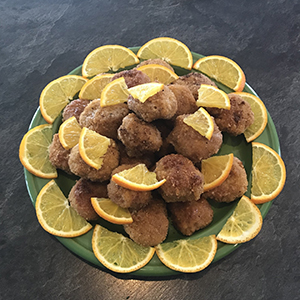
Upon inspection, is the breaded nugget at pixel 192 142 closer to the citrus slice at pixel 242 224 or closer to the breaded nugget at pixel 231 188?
the breaded nugget at pixel 231 188

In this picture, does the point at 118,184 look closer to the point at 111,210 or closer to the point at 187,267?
the point at 111,210

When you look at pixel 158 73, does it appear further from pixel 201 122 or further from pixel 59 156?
pixel 59 156

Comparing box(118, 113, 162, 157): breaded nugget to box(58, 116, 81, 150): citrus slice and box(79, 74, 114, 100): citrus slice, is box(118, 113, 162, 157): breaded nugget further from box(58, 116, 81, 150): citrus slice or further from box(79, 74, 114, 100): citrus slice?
box(79, 74, 114, 100): citrus slice

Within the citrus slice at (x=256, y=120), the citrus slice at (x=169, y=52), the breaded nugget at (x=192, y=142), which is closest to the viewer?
the breaded nugget at (x=192, y=142)

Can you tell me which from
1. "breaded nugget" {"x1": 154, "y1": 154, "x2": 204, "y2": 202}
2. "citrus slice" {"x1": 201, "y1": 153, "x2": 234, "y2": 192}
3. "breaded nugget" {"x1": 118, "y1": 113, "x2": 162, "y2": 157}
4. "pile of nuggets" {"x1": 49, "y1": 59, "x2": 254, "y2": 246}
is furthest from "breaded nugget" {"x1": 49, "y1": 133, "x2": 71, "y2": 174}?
"citrus slice" {"x1": 201, "y1": 153, "x2": 234, "y2": 192}

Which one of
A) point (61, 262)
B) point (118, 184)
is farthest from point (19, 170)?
point (118, 184)

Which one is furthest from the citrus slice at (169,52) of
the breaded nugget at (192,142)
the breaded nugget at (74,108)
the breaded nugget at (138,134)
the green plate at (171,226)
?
the breaded nugget at (138,134)
